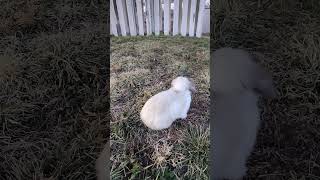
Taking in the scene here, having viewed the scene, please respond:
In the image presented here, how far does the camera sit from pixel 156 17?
1.43 metres

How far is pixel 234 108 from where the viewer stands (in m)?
1.41

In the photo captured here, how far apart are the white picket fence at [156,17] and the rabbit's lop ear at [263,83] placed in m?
0.23

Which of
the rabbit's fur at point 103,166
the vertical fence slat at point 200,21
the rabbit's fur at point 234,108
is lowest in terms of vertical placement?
the rabbit's fur at point 103,166

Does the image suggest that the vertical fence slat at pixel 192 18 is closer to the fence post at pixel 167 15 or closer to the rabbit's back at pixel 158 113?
the fence post at pixel 167 15

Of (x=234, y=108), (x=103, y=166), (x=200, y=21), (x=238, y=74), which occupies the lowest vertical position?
(x=103, y=166)

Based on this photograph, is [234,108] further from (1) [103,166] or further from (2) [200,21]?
(1) [103,166]

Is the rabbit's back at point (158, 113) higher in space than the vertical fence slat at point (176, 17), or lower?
lower

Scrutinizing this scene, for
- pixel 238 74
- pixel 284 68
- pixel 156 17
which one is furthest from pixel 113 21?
pixel 284 68

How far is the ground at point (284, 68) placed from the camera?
1.37 metres

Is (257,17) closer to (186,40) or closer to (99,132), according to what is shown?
(186,40)

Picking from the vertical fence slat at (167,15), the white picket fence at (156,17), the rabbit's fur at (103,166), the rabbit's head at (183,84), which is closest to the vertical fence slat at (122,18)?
the white picket fence at (156,17)

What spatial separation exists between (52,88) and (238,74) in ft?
1.99

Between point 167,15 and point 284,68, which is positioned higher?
point 167,15

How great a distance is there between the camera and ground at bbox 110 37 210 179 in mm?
1362
